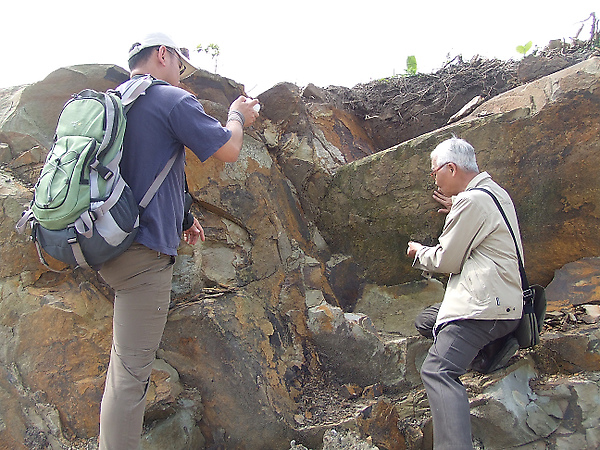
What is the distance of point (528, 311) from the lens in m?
2.35

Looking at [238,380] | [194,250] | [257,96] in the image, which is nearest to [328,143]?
[257,96]

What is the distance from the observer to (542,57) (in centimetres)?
459

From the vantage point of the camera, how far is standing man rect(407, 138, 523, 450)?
2.09 meters

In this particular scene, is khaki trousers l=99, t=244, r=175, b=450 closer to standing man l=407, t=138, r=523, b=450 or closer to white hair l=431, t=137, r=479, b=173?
standing man l=407, t=138, r=523, b=450

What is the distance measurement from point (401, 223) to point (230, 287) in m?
1.36

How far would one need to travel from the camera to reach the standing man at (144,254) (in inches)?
73.5

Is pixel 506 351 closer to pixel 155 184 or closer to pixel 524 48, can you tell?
pixel 155 184

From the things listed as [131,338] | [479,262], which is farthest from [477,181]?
[131,338]

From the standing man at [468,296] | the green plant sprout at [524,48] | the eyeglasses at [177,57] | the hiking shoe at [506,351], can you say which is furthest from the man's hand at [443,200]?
the green plant sprout at [524,48]

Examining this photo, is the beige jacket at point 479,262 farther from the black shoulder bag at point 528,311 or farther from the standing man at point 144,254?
the standing man at point 144,254

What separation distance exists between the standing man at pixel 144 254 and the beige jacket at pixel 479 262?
3.76 ft

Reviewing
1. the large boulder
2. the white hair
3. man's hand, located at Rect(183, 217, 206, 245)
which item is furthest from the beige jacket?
man's hand, located at Rect(183, 217, 206, 245)

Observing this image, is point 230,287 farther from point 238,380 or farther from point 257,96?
point 257,96

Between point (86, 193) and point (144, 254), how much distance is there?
35 centimetres
